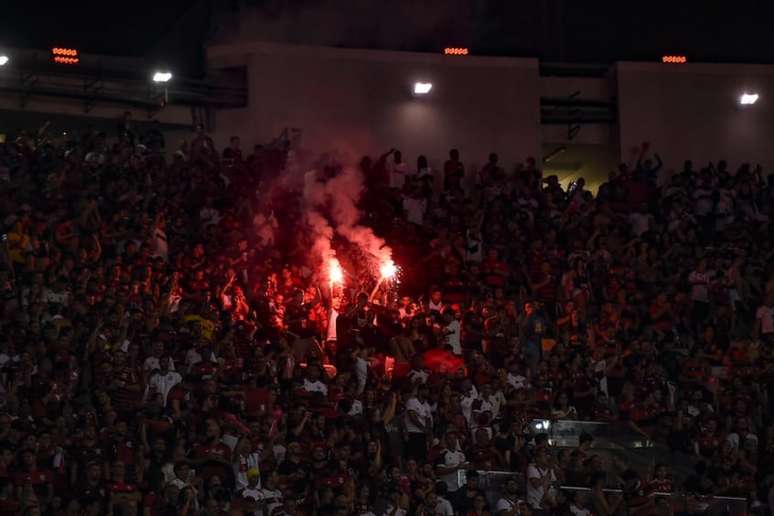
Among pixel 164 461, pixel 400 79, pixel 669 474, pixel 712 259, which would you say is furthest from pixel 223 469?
pixel 400 79

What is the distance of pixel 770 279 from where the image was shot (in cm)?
2302

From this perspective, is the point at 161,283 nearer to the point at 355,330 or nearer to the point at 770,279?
the point at 355,330

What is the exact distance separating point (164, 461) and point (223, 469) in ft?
2.10

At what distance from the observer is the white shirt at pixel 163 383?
17984 mm

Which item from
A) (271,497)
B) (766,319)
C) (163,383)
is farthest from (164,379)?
(766,319)

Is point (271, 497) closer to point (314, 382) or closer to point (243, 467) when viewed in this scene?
point (243, 467)

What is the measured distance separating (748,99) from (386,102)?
6572 millimetres

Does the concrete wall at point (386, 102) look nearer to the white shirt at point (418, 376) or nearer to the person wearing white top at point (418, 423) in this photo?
the white shirt at point (418, 376)

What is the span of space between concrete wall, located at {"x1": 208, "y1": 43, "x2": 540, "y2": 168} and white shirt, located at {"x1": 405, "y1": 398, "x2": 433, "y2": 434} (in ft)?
27.3

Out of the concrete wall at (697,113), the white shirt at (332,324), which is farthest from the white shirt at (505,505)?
the concrete wall at (697,113)

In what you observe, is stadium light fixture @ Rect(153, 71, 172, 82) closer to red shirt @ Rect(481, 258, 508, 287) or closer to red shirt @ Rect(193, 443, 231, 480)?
red shirt @ Rect(481, 258, 508, 287)

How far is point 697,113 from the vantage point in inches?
1118

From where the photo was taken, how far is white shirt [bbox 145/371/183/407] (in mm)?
17984

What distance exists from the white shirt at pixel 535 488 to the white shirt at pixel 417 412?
1.36m
